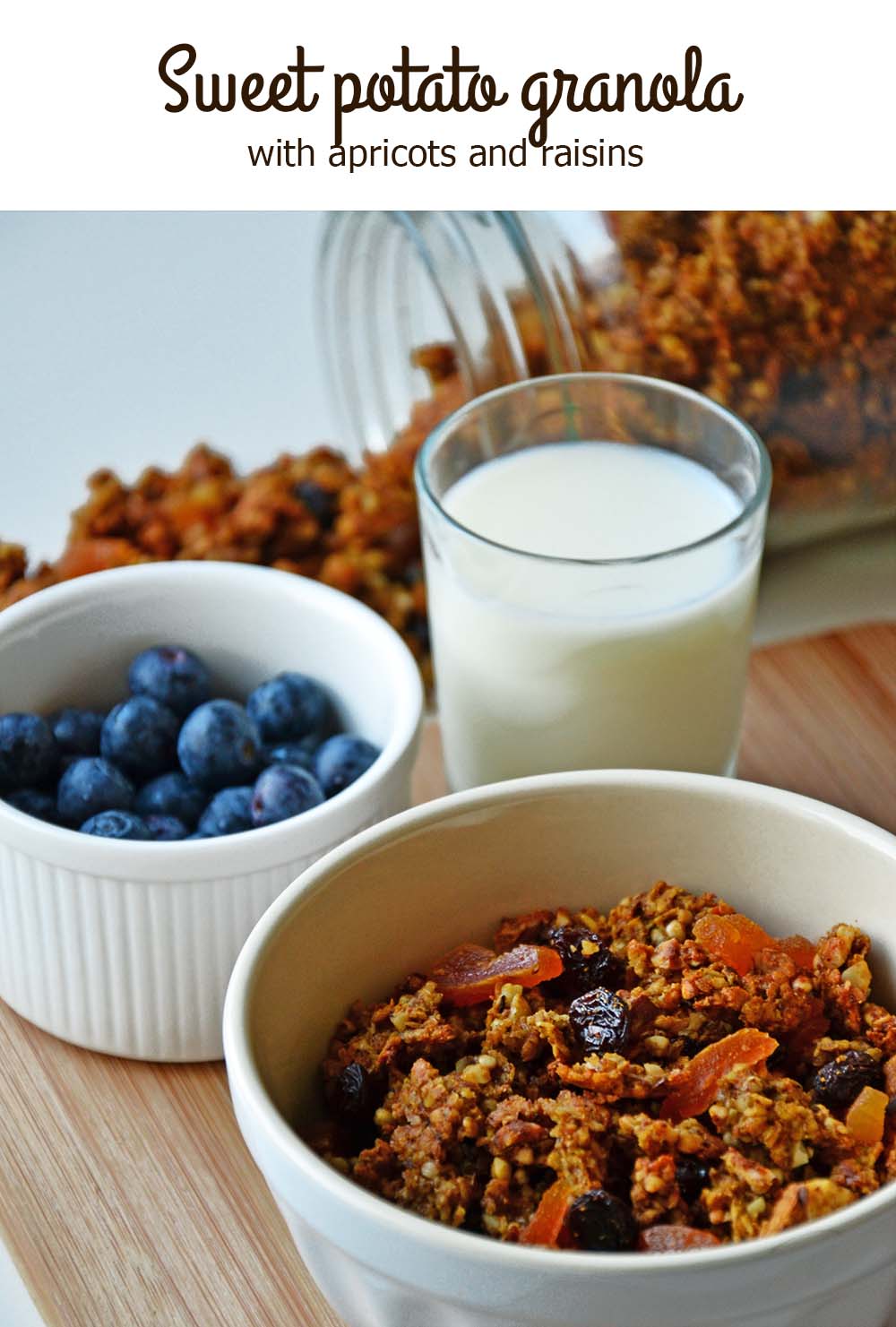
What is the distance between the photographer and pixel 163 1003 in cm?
112

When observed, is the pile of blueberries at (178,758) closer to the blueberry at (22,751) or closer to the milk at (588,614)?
the blueberry at (22,751)

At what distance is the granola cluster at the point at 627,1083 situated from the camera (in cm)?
83

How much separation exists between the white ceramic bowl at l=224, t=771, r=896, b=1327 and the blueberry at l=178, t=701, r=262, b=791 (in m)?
0.21

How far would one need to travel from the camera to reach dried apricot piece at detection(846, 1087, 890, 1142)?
870 mm

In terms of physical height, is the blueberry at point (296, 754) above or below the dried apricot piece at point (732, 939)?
below

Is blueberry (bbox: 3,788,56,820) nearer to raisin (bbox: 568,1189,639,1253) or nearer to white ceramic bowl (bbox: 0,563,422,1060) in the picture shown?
white ceramic bowl (bbox: 0,563,422,1060)

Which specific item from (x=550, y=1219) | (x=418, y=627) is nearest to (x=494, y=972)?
(x=550, y=1219)
